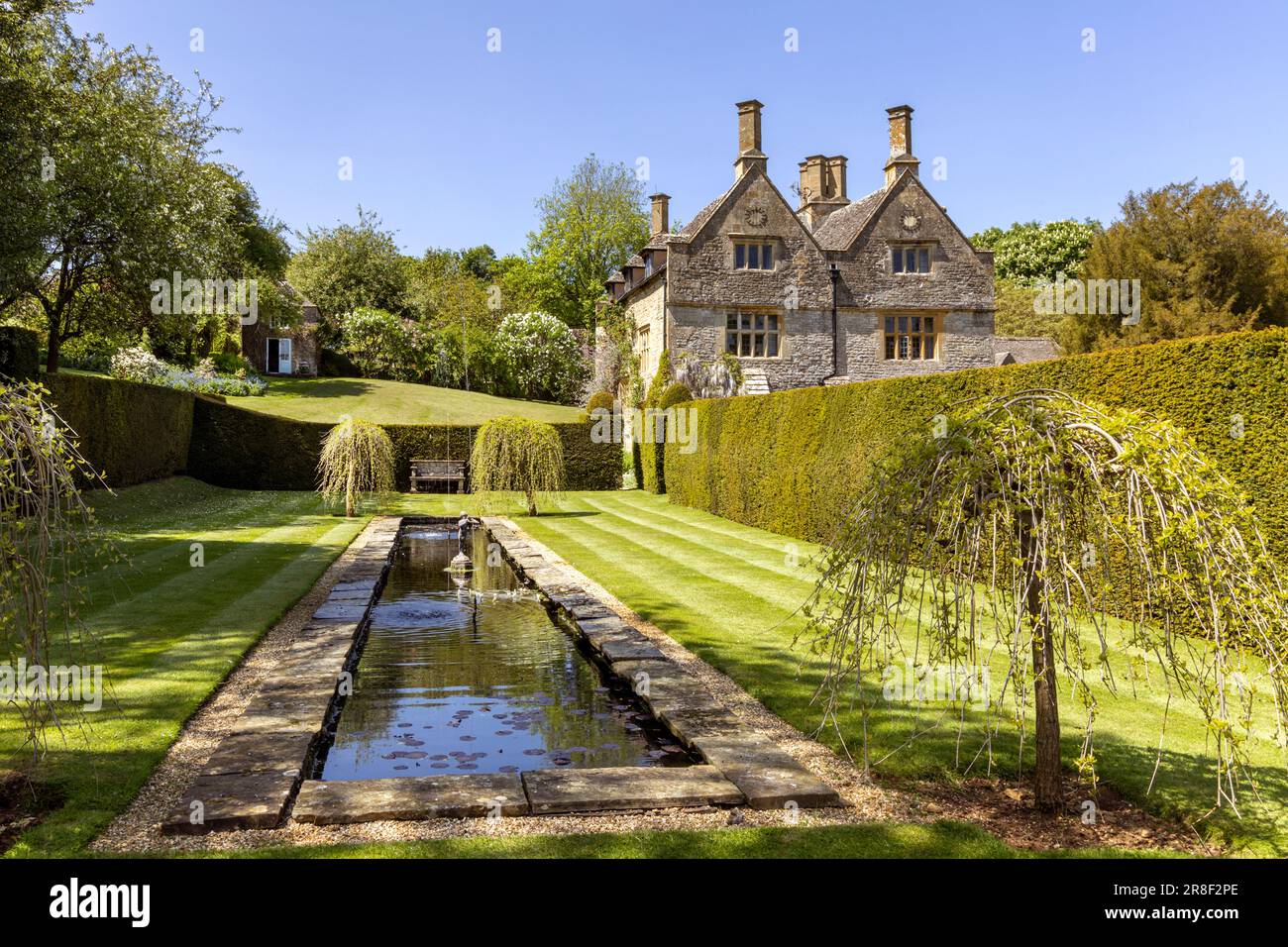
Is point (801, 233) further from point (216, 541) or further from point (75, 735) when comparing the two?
point (75, 735)

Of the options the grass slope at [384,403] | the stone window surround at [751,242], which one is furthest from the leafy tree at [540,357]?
the stone window surround at [751,242]

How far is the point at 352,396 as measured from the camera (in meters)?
44.0

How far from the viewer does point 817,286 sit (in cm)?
3547

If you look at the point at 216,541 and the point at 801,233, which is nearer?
the point at 216,541

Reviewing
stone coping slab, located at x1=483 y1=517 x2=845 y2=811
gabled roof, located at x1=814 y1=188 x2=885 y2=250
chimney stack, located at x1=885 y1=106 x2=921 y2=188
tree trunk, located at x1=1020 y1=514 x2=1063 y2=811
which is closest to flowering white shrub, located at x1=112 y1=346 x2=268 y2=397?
gabled roof, located at x1=814 y1=188 x2=885 y2=250

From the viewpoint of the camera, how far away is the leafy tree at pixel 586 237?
2606 inches

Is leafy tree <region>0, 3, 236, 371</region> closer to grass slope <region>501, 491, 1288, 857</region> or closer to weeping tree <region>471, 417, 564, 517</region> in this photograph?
weeping tree <region>471, 417, 564, 517</region>

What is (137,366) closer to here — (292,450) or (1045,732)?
(292,450)

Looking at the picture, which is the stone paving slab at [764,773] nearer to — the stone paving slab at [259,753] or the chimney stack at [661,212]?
the stone paving slab at [259,753]

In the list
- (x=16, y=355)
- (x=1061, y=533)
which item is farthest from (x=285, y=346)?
(x=1061, y=533)

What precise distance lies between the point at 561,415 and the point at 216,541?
28884 mm

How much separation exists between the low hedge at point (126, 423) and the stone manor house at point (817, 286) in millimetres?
16994

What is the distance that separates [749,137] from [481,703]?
103 ft
